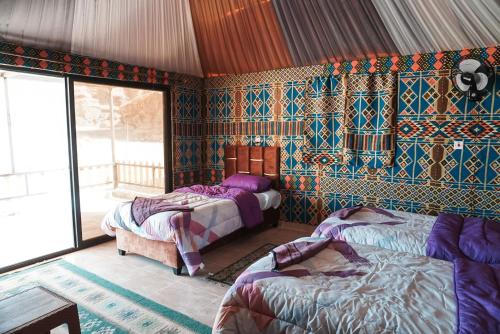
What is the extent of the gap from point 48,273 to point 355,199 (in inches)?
148

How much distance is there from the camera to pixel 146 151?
708cm

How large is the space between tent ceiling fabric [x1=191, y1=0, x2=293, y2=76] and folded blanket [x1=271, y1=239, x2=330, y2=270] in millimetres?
2934

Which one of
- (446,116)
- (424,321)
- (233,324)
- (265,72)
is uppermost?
(265,72)

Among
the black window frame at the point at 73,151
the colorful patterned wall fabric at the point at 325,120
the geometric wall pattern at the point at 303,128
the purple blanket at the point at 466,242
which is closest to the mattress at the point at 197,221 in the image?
the black window frame at the point at 73,151

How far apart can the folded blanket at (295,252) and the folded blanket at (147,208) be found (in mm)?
1459

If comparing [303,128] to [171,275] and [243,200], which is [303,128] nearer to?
[243,200]

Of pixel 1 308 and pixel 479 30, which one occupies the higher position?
pixel 479 30

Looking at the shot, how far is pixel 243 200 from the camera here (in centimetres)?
415

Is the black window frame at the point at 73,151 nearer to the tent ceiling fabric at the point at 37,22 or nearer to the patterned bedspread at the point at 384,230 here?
the tent ceiling fabric at the point at 37,22

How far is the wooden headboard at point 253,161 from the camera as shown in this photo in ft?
16.4

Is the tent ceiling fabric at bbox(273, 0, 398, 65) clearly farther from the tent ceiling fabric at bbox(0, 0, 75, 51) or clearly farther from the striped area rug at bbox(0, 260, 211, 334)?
the striped area rug at bbox(0, 260, 211, 334)

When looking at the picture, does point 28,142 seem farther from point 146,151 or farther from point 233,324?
point 233,324

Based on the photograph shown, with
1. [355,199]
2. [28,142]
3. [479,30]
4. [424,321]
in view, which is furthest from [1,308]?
[28,142]

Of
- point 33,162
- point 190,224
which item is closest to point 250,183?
point 190,224
